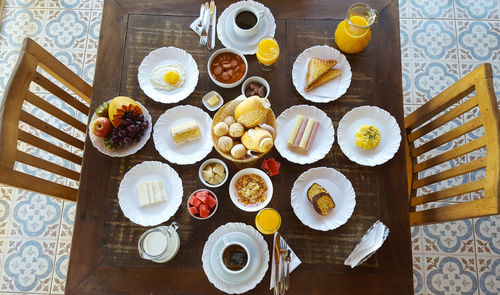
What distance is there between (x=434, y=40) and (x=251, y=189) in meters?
1.84

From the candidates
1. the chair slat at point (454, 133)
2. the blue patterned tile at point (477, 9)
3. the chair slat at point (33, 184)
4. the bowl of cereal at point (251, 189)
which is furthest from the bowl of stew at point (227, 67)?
the blue patterned tile at point (477, 9)

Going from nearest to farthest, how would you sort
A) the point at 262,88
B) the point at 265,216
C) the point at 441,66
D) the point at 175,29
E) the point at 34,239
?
the point at 265,216 → the point at 262,88 → the point at 175,29 → the point at 34,239 → the point at 441,66

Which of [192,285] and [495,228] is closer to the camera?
[192,285]

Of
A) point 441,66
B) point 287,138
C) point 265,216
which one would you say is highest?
point 441,66

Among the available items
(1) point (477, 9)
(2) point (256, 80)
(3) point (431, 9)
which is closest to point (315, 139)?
(2) point (256, 80)

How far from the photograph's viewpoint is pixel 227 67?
1.35m

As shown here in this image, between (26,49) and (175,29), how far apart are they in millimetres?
518

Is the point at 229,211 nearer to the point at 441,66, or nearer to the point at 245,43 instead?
the point at 245,43

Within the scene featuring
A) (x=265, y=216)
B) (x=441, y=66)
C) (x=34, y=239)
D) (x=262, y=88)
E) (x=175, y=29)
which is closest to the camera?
(x=265, y=216)

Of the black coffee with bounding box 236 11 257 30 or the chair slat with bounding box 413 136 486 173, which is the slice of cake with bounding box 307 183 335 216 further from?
the black coffee with bounding box 236 11 257 30

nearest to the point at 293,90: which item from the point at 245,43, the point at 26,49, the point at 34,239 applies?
the point at 245,43

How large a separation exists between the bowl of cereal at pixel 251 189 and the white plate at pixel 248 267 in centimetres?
8

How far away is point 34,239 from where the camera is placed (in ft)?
6.73

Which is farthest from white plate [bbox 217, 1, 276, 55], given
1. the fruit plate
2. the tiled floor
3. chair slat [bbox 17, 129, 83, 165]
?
the tiled floor
